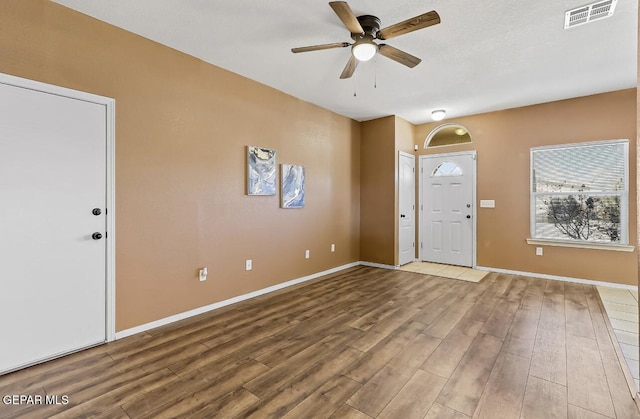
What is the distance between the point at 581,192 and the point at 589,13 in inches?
117

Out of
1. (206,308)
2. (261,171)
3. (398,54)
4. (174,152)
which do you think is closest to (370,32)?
(398,54)

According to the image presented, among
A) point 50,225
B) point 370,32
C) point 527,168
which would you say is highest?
point 370,32

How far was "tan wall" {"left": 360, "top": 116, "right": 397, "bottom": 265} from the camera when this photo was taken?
17.7 ft

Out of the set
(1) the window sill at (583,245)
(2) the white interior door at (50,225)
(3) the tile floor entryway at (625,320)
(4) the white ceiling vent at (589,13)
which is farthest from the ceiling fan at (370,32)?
(1) the window sill at (583,245)

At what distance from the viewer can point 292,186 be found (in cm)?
434

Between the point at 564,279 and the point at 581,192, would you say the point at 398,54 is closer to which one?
the point at 581,192

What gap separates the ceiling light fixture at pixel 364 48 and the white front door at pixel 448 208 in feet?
11.8

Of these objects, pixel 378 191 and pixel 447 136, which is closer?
pixel 378 191

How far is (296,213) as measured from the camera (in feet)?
14.7

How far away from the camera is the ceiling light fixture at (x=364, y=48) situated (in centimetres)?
252

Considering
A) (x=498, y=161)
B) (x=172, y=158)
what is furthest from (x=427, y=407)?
(x=498, y=161)

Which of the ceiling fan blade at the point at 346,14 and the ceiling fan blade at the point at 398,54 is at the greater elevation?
the ceiling fan blade at the point at 346,14

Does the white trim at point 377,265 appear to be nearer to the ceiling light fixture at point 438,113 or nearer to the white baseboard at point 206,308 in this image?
the white baseboard at point 206,308

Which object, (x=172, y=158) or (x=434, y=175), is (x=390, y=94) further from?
(x=172, y=158)
